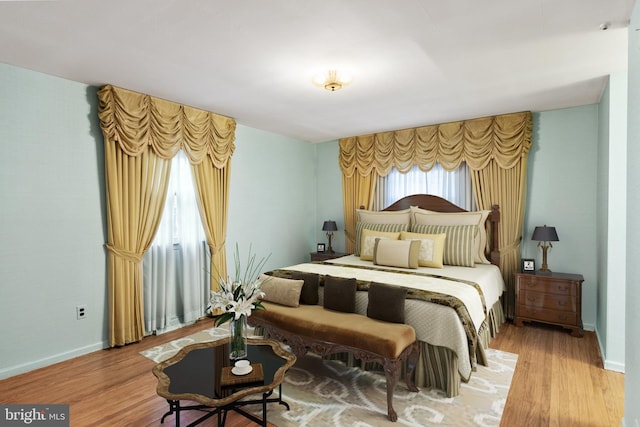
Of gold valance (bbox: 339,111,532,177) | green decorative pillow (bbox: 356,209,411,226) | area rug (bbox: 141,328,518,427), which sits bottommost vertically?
area rug (bbox: 141,328,518,427)

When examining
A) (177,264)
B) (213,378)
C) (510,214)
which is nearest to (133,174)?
(177,264)

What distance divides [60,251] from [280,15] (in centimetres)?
274

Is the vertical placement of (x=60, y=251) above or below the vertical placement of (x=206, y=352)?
above

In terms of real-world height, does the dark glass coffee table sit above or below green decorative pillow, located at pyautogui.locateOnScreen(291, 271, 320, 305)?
→ below

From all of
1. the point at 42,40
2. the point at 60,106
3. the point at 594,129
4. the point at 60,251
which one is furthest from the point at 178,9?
the point at 594,129

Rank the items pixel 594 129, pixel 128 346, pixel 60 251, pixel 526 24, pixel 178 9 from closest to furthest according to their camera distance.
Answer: pixel 178 9 < pixel 526 24 < pixel 60 251 < pixel 128 346 < pixel 594 129

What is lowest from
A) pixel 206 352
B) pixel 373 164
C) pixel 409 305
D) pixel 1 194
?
pixel 206 352

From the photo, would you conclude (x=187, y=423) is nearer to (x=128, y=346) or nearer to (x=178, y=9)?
(x=128, y=346)

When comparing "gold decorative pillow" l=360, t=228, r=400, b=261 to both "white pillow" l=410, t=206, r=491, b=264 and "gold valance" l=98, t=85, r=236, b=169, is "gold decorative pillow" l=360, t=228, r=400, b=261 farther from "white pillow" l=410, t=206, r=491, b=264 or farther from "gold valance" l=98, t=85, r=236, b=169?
"gold valance" l=98, t=85, r=236, b=169

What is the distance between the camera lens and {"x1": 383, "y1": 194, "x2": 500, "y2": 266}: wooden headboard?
417cm

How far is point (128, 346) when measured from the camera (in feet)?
11.0

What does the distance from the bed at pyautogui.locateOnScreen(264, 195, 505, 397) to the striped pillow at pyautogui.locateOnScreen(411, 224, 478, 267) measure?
0.01m

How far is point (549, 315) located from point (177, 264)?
13.7 ft

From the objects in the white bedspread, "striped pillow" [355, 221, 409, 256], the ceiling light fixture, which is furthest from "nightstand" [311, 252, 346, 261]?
the ceiling light fixture
